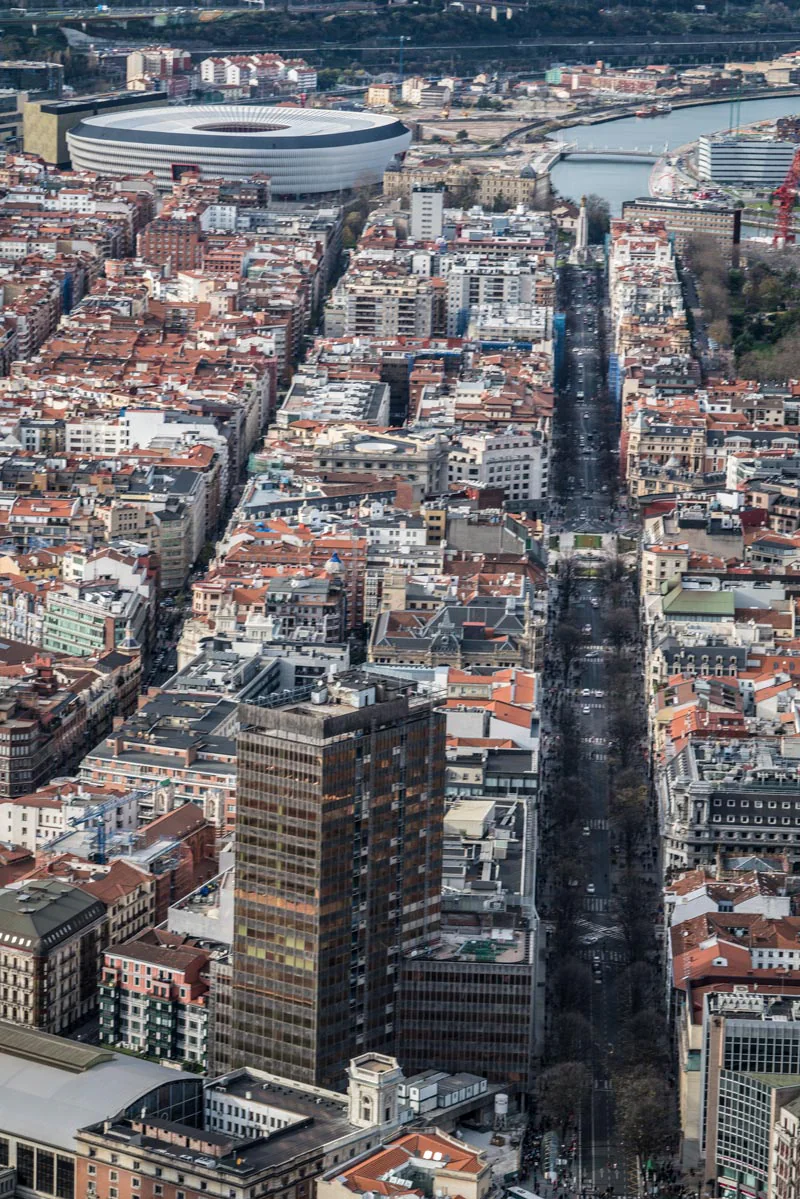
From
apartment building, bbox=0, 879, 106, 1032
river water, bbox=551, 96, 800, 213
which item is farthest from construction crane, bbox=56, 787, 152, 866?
river water, bbox=551, 96, 800, 213

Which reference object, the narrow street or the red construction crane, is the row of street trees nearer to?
the narrow street

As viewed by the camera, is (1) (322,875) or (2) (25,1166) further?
(1) (322,875)

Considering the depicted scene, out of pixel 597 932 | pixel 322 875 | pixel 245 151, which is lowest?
pixel 597 932

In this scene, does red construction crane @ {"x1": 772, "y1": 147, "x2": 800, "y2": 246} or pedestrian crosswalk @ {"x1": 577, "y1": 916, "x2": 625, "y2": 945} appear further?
red construction crane @ {"x1": 772, "y1": 147, "x2": 800, "y2": 246}

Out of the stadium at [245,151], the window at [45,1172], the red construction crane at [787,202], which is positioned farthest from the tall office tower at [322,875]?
the stadium at [245,151]

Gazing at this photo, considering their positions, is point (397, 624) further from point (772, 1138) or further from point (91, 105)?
point (91, 105)

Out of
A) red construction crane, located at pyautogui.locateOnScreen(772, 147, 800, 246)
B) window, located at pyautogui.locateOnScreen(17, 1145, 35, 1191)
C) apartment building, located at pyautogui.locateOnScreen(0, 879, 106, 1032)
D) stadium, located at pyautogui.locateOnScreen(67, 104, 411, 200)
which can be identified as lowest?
window, located at pyautogui.locateOnScreen(17, 1145, 35, 1191)

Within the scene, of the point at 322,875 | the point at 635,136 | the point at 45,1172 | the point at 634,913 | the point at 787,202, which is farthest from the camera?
the point at 635,136

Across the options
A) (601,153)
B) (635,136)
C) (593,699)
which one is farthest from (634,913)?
(635,136)

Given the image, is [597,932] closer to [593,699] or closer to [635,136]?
[593,699]
